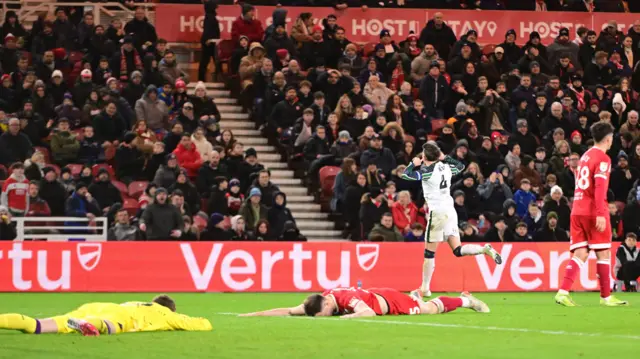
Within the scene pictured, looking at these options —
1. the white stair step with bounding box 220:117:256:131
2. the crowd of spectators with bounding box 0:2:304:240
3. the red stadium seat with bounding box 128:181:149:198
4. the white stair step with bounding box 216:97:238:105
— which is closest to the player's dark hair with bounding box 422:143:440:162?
the crowd of spectators with bounding box 0:2:304:240

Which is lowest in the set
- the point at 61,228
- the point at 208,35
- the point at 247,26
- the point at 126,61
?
the point at 61,228

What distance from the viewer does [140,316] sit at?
1148 cm

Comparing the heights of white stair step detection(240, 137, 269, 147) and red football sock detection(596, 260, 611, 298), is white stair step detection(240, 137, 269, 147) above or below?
above

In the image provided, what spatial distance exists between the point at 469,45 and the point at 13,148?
11586 millimetres

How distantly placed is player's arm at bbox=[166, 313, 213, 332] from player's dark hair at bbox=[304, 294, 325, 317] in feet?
4.64

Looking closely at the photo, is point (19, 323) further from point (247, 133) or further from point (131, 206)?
point (247, 133)

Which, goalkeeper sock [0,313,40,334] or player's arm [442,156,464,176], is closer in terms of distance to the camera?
goalkeeper sock [0,313,40,334]

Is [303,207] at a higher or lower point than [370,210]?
lower

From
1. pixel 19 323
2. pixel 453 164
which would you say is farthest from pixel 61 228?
pixel 19 323

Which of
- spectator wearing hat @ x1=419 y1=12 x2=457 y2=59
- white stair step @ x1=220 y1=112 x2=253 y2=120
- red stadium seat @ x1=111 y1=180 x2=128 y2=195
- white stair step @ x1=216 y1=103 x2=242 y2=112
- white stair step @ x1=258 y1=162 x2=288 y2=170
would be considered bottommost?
red stadium seat @ x1=111 y1=180 x2=128 y2=195

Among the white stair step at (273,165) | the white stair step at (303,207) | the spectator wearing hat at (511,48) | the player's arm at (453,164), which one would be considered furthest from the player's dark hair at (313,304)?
the spectator wearing hat at (511,48)

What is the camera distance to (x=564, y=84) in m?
30.3

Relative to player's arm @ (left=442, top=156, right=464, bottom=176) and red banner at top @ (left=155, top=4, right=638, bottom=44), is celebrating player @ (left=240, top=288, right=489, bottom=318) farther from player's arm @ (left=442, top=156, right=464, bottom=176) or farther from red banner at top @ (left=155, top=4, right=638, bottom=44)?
red banner at top @ (left=155, top=4, right=638, bottom=44)

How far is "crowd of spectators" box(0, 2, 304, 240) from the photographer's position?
22875 mm
